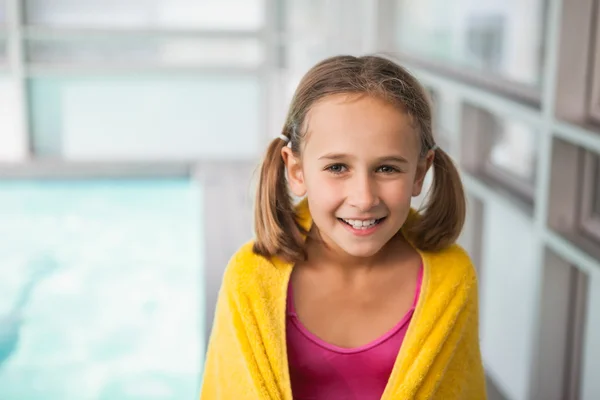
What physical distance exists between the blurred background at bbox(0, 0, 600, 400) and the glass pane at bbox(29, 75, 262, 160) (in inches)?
0.5

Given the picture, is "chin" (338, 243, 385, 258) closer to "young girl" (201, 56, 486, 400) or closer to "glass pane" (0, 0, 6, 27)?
"young girl" (201, 56, 486, 400)

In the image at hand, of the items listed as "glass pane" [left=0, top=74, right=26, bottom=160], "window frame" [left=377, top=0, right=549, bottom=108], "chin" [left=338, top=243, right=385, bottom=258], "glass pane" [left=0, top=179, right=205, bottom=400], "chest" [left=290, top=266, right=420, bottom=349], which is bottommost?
"glass pane" [left=0, top=179, right=205, bottom=400]

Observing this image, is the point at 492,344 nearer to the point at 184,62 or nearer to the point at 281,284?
the point at 281,284

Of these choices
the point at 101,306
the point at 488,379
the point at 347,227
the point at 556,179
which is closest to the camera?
the point at 347,227

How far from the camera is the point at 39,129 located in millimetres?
5883

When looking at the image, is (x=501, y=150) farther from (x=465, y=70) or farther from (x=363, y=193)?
(x=363, y=193)

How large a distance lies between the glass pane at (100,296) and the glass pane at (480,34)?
53.3 inches

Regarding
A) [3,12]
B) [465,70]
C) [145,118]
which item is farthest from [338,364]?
[3,12]

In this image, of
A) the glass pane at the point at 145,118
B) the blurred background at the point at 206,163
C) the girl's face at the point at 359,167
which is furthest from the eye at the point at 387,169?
the glass pane at the point at 145,118

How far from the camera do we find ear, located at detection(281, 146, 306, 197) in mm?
1283

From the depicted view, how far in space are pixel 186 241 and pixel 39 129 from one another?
80.7 inches

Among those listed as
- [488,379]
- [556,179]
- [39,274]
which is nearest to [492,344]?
[488,379]

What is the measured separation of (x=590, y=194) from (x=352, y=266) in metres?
0.90

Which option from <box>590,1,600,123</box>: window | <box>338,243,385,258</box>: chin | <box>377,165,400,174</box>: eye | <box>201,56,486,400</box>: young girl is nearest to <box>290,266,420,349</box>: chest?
<box>201,56,486,400</box>: young girl
